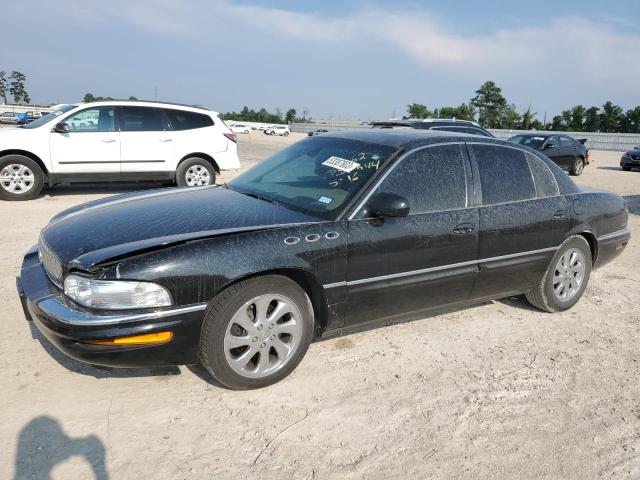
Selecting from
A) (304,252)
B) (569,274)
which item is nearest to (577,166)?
(569,274)

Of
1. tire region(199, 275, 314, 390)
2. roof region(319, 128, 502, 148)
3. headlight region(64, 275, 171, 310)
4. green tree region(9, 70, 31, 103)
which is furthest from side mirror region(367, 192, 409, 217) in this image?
green tree region(9, 70, 31, 103)

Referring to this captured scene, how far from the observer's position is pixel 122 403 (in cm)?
290

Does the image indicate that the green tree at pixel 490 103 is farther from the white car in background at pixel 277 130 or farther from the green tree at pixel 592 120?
the white car in background at pixel 277 130

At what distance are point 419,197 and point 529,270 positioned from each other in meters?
1.32

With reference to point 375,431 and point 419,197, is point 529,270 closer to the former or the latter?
point 419,197

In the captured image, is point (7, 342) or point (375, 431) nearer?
point (375, 431)

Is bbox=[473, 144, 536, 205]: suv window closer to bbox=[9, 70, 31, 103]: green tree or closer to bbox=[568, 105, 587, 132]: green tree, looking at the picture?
bbox=[568, 105, 587, 132]: green tree

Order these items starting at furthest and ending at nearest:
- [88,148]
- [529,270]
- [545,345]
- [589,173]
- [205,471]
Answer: [589,173] → [88,148] → [529,270] → [545,345] → [205,471]

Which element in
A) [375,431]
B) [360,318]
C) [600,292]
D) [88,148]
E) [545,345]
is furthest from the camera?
[88,148]

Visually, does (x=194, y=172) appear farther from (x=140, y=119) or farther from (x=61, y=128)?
(x=61, y=128)

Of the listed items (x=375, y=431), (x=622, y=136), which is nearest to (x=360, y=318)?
(x=375, y=431)

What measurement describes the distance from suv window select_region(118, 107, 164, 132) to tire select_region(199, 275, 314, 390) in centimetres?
717

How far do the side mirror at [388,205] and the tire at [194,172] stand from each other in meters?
6.82

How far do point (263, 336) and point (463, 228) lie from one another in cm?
168
